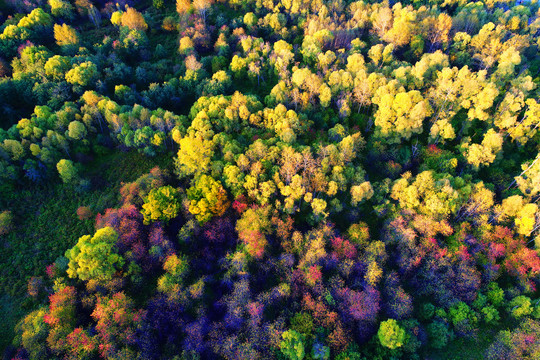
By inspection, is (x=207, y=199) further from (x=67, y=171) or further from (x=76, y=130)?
(x=76, y=130)

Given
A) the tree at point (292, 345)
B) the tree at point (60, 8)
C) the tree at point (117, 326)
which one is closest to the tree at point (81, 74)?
the tree at point (60, 8)

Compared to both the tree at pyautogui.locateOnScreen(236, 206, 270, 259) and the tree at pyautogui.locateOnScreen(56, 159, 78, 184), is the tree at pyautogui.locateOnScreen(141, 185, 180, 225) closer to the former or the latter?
the tree at pyautogui.locateOnScreen(236, 206, 270, 259)

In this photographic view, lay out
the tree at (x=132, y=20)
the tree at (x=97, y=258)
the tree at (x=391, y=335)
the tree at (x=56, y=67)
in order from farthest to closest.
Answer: the tree at (x=132, y=20), the tree at (x=56, y=67), the tree at (x=97, y=258), the tree at (x=391, y=335)

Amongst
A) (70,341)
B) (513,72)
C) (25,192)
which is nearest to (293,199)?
(70,341)

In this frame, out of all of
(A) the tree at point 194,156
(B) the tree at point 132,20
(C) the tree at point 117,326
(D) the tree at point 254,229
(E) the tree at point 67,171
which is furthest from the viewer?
(B) the tree at point 132,20

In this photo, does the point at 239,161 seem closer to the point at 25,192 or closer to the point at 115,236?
the point at 115,236

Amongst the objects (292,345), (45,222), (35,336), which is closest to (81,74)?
(45,222)

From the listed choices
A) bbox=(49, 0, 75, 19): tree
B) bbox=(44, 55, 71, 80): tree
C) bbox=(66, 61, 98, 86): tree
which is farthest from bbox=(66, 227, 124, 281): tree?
bbox=(49, 0, 75, 19): tree

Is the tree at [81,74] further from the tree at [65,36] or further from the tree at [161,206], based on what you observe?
the tree at [161,206]
